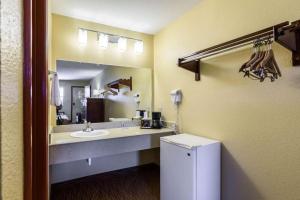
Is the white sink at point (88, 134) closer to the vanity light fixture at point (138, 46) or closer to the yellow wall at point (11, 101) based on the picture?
the vanity light fixture at point (138, 46)

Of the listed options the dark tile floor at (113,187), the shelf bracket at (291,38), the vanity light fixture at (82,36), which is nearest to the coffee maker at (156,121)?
the dark tile floor at (113,187)

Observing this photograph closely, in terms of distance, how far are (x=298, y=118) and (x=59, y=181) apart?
294 centimetres

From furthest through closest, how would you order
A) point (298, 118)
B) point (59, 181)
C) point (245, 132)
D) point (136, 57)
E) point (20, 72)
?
point (136, 57) < point (59, 181) < point (245, 132) < point (298, 118) < point (20, 72)

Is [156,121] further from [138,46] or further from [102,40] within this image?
[102,40]

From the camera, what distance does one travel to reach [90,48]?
277cm

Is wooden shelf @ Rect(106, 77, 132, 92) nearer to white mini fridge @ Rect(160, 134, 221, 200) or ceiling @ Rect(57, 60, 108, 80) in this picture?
ceiling @ Rect(57, 60, 108, 80)

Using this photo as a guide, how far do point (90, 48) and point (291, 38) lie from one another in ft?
8.01

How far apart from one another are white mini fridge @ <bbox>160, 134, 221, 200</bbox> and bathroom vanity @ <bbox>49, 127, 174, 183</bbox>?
1.72 feet

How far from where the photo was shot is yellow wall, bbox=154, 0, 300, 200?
1.48 meters

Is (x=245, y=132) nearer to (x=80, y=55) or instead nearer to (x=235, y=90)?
(x=235, y=90)

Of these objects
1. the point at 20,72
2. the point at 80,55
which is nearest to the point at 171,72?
the point at 80,55

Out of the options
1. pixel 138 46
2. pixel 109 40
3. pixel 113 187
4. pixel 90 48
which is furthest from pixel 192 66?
pixel 113 187

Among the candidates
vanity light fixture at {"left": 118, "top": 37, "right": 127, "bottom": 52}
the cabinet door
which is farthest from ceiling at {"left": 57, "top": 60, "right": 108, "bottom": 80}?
the cabinet door

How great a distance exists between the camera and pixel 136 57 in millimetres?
3162
